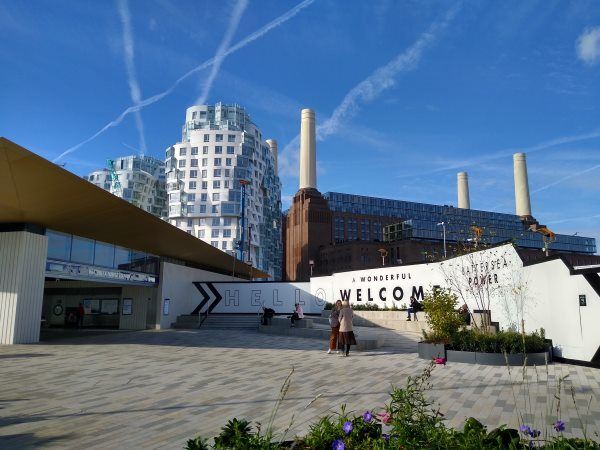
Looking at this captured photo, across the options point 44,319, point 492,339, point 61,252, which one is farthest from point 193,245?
point 492,339

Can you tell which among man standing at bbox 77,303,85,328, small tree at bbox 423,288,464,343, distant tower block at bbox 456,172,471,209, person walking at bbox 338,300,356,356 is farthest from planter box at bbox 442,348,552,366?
distant tower block at bbox 456,172,471,209

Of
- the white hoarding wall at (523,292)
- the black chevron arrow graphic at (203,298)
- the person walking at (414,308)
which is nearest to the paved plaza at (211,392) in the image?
the white hoarding wall at (523,292)

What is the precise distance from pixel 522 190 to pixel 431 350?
112m

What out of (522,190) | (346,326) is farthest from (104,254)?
(522,190)

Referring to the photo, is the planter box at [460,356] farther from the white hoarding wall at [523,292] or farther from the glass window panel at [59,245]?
the glass window panel at [59,245]

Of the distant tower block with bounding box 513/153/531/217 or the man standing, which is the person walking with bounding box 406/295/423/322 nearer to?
the man standing

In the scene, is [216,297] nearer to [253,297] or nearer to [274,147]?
[253,297]

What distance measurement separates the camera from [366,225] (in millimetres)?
136500

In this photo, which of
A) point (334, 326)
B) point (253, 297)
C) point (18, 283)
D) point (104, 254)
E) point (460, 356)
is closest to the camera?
point (460, 356)

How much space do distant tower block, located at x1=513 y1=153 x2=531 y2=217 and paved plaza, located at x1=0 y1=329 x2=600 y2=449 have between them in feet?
344

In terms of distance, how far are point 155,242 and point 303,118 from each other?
74.8 metres

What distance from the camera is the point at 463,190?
12669 cm

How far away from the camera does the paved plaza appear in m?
6.30

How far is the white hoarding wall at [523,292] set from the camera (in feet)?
39.2
